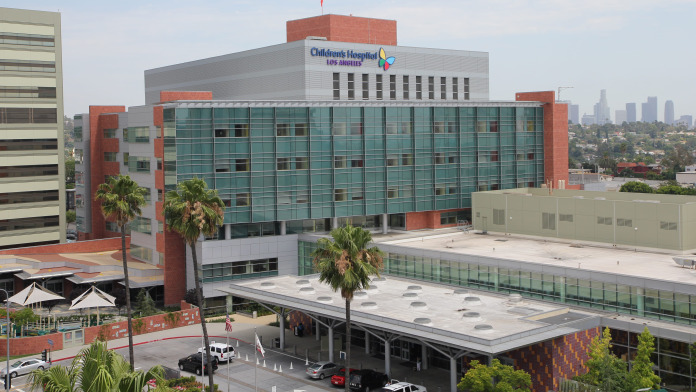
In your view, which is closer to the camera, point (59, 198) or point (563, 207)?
point (563, 207)

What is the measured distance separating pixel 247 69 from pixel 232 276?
3283cm

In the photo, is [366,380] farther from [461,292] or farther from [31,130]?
[31,130]

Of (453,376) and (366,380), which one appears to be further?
(366,380)

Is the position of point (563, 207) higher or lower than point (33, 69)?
lower

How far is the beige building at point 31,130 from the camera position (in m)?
100

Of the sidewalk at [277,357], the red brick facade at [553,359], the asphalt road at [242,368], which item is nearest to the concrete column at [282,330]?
the sidewalk at [277,357]

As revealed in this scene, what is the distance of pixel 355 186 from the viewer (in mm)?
93688

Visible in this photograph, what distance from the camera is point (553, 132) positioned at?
10662cm

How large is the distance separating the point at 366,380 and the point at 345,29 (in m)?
58.6

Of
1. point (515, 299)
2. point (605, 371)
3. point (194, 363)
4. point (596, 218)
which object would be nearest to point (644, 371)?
point (605, 371)

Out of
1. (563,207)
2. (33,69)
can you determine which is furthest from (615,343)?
(33,69)

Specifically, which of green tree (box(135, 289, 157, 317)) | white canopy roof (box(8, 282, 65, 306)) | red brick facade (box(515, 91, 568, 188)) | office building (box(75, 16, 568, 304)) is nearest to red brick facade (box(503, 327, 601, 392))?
office building (box(75, 16, 568, 304))

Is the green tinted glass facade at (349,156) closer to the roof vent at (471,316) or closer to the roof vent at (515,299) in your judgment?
the roof vent at (515,299)

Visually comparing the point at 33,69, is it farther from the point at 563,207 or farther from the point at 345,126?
the point at 563,207
